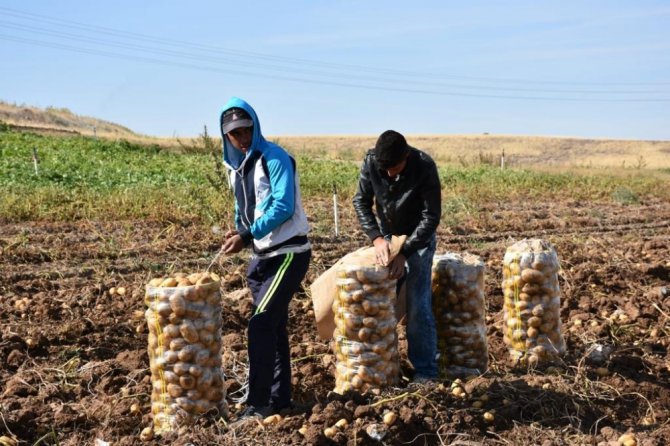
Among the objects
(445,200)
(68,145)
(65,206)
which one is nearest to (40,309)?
(65,206)

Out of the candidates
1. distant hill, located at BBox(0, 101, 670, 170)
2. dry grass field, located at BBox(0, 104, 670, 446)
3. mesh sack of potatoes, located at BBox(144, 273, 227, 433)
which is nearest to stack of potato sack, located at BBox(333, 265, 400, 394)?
dry grass field, located at BBox(0, 104, 670, 446)

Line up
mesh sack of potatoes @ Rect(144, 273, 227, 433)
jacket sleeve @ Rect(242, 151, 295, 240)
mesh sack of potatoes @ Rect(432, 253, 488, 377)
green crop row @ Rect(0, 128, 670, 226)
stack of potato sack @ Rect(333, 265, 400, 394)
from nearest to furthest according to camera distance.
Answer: mesh sack of potatoes @ Rect(144, 273, 227, 433)
jacket sleeve @ Rect(242, 151, 295, 240)
stack of potato sack @ Rect(333, 265, 400, 394)
mesh sack of potatoes @ Rect(432, 253, 488, 377)
green crop row @ Rect(0, 128, 670, 226)

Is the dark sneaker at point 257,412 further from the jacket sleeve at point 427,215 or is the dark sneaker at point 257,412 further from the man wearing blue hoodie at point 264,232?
the jacket sleeve at point 427,215

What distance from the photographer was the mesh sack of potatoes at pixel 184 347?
14.4 feet

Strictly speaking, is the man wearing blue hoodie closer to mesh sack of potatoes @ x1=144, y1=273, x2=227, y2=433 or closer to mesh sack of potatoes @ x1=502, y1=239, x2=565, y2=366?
mesh sack of potatoes @ x1=144, y1=273, x2=227, y2=433

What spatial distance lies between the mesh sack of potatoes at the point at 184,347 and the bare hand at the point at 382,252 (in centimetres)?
100

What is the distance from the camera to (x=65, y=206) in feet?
45.0

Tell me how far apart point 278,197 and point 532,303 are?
2099 millimetres

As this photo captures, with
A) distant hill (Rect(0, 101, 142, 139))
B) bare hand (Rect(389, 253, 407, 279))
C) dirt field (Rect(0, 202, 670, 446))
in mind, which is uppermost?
distant hill (Rect(0, 101, 142, 139))

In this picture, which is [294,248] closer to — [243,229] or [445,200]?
[243,229]

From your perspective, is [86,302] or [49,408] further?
[86,302]

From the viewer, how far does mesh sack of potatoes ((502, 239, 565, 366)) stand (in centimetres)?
551

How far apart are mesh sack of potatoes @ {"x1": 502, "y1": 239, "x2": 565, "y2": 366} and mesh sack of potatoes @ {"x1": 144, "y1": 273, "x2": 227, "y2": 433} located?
217cm

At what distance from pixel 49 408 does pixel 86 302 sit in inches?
100.0
